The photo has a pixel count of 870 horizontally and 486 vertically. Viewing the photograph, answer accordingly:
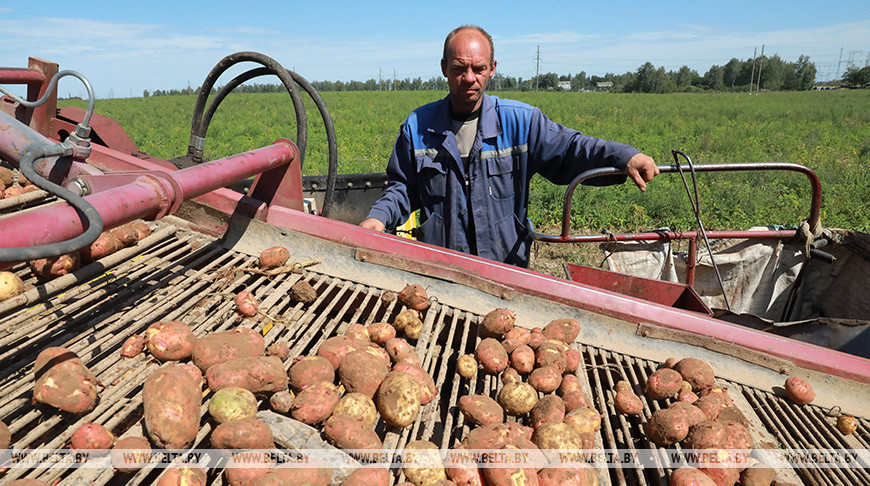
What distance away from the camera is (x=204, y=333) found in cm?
159

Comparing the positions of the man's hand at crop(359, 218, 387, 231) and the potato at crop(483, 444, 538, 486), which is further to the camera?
the man's hand at crop(359, 218, 387, 231)

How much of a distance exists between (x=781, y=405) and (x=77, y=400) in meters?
2.07

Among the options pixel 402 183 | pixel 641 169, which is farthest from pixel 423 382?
pixel 402 183

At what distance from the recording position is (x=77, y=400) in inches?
47.8

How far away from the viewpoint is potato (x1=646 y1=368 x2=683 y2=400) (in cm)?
153

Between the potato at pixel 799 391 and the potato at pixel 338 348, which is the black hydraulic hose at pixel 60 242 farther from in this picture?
the potato at pixel 799 391

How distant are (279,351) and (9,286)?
3.06ft

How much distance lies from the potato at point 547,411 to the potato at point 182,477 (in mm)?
871

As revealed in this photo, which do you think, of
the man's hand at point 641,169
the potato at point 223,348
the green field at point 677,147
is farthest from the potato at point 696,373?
the green field at point 677,147

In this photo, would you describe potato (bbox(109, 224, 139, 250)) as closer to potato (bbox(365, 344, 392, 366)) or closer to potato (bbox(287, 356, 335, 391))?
potato (bbox(287, 356, 335, 391))

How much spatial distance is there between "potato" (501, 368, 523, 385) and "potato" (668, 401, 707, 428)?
1.48ft

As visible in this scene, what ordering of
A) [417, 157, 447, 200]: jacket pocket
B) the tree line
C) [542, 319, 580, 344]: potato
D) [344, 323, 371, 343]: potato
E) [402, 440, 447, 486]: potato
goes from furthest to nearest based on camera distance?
the tree line
[417, 157, 447, 200]: jacket pocket
[542, 319, 580, 344]: potato
[344, 323, 371, 343]: potato
[402, 440, 447, 486]: potato

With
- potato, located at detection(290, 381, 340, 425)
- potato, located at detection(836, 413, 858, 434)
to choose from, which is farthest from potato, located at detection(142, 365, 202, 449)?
potato, located at detection(836, 413, 858, 434)

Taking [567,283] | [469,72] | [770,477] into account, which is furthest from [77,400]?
[469,72]
